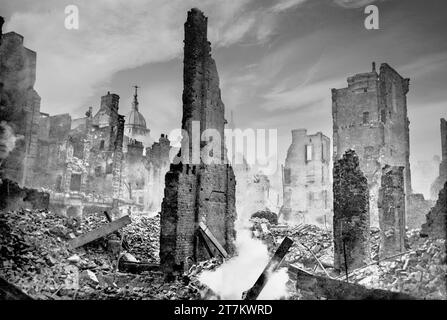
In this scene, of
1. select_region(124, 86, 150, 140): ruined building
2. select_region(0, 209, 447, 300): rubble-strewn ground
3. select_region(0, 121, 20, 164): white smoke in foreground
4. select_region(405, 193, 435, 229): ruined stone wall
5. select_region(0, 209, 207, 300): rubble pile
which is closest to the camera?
select_region(0, 209, 447, 300): rubble-strewn ground

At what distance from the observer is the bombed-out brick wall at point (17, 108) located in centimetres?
2264

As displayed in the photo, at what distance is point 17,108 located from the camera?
79.6 ft

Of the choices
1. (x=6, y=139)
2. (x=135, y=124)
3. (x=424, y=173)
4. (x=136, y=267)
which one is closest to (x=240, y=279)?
(x=136, y=267)

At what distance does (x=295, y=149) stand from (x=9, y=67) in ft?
76.3

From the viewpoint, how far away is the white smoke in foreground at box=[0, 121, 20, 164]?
75.6 feet

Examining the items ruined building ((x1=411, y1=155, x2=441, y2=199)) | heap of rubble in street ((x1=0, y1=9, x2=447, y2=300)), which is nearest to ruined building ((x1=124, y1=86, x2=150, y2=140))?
heap of rubble in street ((x1=0, y1=9, x2=447, y2=300))

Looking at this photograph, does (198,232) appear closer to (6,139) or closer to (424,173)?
(6,139)

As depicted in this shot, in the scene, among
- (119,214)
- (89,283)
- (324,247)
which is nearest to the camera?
(89,283)

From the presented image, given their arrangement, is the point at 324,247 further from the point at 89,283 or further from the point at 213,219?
the point at 89,283

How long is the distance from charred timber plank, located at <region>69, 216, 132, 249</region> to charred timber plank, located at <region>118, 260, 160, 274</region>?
1.02m

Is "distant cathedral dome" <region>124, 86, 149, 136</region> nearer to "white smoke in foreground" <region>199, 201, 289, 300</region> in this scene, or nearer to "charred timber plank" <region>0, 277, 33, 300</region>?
"white smoke in foreground" <region>199, 201, 289, 300</region>
